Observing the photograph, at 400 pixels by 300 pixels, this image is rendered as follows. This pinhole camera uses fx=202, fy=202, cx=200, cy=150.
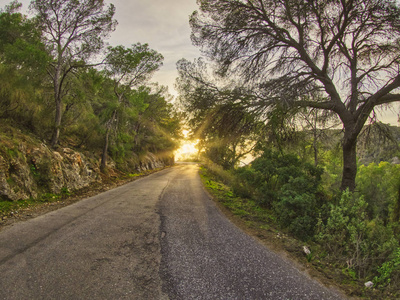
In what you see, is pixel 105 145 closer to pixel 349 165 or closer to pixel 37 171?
pixel 37 171

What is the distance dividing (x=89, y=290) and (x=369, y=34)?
1085 centimetres

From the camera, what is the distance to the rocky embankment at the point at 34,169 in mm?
6734

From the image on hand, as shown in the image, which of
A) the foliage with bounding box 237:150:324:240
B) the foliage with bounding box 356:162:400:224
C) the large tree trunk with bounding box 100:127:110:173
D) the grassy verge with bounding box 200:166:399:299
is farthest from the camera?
the foliage with bounding box 356:162:400:224

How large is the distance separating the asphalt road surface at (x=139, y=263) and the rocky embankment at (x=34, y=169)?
1990 millimetres

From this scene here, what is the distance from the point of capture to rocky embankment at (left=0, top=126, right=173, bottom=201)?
22.1 feet

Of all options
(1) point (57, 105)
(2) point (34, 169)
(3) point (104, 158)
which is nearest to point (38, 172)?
(2) point (34, 169)

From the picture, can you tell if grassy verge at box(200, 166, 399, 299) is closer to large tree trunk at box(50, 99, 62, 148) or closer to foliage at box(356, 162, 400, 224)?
large tree trunk at box(50, 99, 62, 148)

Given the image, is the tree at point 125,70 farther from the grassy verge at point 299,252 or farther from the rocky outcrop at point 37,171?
the grassy verge at point 299,252

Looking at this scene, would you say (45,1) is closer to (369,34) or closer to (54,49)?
(54,49)

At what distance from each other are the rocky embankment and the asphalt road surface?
6.53ft

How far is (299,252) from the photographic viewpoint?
14.6ft

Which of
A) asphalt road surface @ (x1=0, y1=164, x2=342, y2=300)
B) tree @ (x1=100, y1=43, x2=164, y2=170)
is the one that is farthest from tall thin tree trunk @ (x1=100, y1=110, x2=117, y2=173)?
asphalt road surface @ (x1=0, y1=164, x2=342, y2=300)

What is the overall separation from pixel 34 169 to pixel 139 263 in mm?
6997

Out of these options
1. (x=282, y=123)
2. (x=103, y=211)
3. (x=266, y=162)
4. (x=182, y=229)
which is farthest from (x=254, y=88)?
(x=103, y=211)
